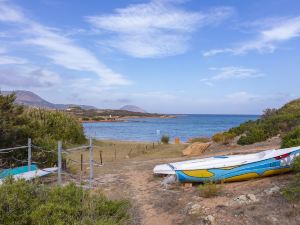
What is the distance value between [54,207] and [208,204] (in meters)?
3.81

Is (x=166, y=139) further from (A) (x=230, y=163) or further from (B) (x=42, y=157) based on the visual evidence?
(A) (x=230, y=163)

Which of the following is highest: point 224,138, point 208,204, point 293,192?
point 224,138

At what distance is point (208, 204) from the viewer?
732cm

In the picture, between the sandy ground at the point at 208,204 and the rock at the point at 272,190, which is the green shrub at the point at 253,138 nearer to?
the sandy ground at the point at 208,204

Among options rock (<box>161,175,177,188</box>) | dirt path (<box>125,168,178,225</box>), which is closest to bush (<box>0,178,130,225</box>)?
dirt path (<box>125,168,178,225</box>)

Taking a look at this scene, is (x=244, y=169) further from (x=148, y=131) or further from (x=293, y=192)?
(x=148, y=131)

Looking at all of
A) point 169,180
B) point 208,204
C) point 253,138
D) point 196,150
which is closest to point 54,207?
point 208,204

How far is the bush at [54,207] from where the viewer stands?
4.26 metres

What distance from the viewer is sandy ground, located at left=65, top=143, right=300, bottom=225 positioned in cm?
637

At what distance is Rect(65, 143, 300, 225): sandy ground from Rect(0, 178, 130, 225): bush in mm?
2125

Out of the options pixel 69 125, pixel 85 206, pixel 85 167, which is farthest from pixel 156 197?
pixel 69 125

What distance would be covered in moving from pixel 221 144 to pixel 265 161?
387 inches

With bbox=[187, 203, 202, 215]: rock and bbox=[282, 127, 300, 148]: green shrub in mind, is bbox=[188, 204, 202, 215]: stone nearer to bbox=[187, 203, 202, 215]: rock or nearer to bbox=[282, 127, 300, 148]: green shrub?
bbox=[187, 203, 202, 215]: rock

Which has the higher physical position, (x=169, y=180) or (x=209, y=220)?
(x=169, y=180)
